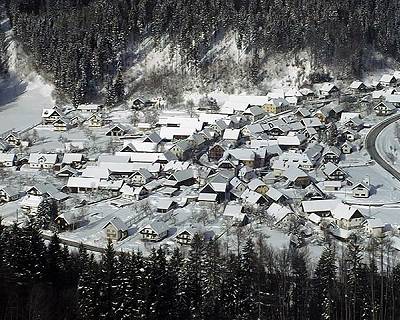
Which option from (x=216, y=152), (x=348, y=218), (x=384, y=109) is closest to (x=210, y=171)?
(x=216, y=152)

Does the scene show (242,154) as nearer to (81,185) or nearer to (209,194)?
(209,194)

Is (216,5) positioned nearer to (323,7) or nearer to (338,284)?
(323,7)

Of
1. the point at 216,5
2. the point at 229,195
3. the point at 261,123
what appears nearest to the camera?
the point at 229,195

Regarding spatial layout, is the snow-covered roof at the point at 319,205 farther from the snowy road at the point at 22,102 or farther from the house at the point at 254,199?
the snowy road at the point at 22,102

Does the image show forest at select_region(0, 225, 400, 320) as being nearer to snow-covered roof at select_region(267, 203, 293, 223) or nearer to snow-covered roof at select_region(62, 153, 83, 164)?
snow-covered roof at select_region(267, 203, 293, 223)

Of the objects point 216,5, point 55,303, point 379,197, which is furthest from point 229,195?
point 216,5
